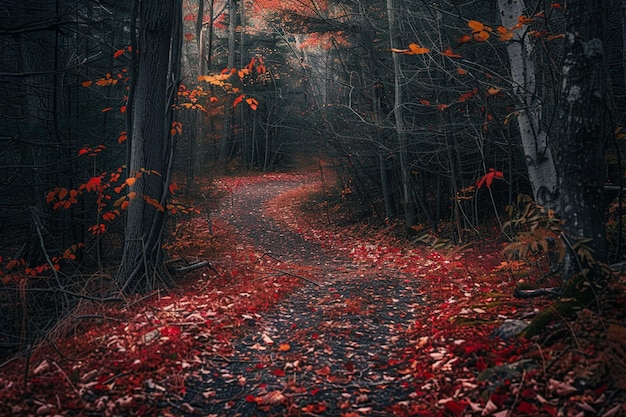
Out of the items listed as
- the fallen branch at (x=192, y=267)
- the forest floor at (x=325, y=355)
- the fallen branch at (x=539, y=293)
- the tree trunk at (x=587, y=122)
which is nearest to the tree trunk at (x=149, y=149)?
the forest floor at (x=325, y=355)

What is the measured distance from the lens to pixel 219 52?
29047 mm

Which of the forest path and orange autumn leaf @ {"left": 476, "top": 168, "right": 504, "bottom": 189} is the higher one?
orange autumn leaf @ {"left": 476, "top": 168, "right": 504, "bottom": 189}

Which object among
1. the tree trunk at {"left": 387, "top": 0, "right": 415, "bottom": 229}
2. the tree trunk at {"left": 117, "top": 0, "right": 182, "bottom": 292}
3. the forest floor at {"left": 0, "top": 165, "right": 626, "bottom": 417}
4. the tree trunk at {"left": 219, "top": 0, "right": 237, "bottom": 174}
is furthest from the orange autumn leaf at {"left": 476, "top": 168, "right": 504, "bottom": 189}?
the tree trunk at {"left": 219, "top": 0, "right": 237, "bottom": 174}

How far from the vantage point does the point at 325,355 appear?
4957mm

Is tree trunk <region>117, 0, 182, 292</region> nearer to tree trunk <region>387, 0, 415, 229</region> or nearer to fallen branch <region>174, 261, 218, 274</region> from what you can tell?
fallen branch <region>174, 261, 218, 274</region>

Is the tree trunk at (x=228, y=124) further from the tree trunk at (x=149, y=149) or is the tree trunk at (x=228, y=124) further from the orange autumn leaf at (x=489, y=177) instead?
the orange autumn leaf at (x=489, y=177)

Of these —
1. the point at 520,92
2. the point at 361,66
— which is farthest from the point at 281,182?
the point at 520,92

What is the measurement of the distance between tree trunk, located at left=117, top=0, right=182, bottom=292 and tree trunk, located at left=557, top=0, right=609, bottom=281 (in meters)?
5.83

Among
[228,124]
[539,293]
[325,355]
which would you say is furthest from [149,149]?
[228,124]

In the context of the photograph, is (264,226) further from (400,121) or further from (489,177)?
(489,177)

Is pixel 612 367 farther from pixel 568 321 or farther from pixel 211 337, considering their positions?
pixel 211 337

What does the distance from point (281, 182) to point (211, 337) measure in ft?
71.4

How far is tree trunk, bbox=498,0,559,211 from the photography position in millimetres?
6430

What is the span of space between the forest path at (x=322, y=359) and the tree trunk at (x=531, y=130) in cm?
237
